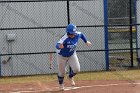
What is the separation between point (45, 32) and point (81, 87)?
4.41m

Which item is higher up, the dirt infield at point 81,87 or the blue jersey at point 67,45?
the blue jersey at point 67,45

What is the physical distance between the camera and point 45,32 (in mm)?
14875

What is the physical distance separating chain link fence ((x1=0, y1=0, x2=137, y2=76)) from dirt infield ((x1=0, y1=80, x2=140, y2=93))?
2285 mm

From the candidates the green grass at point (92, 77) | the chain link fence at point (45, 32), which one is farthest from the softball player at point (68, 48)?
the chain link fence at point (45, 32)

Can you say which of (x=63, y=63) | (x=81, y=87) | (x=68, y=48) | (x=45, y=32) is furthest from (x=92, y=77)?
(x=68, y=48)

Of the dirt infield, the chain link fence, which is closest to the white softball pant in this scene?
the dirt infield

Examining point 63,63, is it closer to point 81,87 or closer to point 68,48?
point 68,48

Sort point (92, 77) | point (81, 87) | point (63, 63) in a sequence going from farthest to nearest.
A: point (92, 77), point (81, 87), point (63, 63)

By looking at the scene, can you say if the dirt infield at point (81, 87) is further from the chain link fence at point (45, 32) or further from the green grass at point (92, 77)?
the chain link fence at point (45, 32)

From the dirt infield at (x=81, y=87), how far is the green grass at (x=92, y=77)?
31.4 inches

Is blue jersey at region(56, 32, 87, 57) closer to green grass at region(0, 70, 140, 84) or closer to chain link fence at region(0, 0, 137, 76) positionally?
green grass at region(0, 70, 140, 84)

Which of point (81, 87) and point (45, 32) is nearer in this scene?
point (81, 87)

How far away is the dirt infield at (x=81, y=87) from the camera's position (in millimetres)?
10316

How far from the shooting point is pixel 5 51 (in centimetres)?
1459
